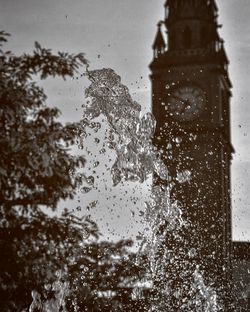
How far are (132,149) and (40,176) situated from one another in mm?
8113

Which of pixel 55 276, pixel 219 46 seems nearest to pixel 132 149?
pixel 55 276

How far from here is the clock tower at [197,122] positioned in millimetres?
44312

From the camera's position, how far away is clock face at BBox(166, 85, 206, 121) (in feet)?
152

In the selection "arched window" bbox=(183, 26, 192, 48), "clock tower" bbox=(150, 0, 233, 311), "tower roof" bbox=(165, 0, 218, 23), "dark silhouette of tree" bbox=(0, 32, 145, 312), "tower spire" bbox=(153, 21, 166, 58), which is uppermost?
"tower roof" bbox=(165, 0, 218, 23)

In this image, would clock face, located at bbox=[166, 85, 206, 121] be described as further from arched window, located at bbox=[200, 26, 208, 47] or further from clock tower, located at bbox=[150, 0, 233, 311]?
arched window, located at bbox=[200, 26, 208, 47]

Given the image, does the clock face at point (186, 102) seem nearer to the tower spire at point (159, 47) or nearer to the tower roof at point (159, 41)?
the tower spire at point (159, 47)

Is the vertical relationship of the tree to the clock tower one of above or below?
below

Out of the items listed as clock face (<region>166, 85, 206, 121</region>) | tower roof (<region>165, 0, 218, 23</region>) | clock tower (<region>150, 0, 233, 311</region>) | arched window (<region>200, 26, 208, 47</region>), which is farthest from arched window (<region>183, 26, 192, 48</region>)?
clock face (<region>166, 85, 206, 121</region>)

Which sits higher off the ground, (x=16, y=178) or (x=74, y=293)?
(x=16, y=178)

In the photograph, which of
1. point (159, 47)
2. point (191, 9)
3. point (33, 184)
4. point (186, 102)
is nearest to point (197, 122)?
point (186, 102)

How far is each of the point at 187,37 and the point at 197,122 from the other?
8.20 meters

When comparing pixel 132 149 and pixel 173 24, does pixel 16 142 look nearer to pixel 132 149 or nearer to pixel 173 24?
pixel 132 149

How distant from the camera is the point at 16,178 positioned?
658cm

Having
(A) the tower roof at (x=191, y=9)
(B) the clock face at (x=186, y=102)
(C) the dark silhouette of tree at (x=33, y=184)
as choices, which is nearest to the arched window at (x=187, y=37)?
(A) the tower roof at (x=191, y=9)
